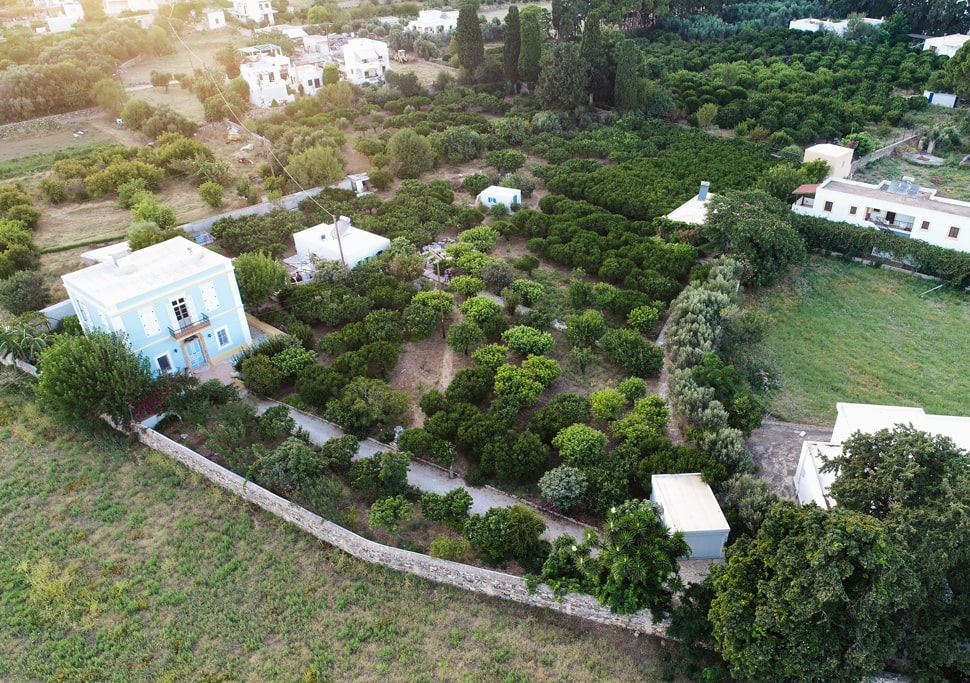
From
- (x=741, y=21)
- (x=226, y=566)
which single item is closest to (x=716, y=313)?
(x=226, y=566)

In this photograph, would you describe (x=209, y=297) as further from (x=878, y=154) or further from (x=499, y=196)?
(x=878, y=154)

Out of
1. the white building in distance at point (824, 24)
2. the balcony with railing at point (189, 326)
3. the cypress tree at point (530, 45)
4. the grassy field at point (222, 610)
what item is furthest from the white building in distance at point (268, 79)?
the white building in distance at point (824, 24)

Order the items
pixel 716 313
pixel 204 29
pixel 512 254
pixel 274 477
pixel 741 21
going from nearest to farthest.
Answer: pixel 274 477 → pixel 716 313 → pixel 512 254 → pixel 741 21 → pixel 204 29

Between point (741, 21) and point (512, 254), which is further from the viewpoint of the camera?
point (741, 21)

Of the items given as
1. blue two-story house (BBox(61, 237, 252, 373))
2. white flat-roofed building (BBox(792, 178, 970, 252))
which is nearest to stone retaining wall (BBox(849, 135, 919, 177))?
white flat-roofed building (BBox(792, 178, 970, 252))

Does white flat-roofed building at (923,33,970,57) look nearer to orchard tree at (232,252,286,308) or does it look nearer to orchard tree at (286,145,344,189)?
orchard tree at (286,145,344,189)

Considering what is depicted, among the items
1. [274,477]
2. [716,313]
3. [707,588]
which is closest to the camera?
[707,588]

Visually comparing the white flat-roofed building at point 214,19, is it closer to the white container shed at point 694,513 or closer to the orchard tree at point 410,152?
the orchard tree at point 410,152

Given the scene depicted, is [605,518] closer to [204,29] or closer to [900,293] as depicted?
[900,293]
